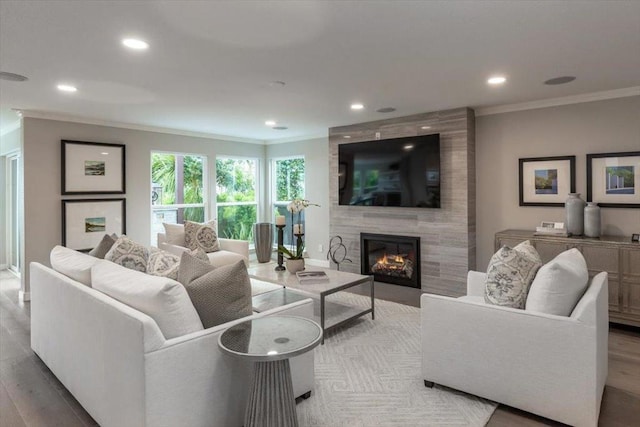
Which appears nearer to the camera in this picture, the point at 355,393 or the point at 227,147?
the point at 355,393

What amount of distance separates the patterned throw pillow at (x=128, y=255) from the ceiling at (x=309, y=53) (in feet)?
4.64

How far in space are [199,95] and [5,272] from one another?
204 inches

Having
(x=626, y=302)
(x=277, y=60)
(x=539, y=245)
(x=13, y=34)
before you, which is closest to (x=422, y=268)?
(x=539, y=245)

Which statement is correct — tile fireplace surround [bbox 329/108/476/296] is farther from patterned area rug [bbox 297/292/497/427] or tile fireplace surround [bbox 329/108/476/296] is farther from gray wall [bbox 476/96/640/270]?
patterned area rug [bbox 297/292/497/427]


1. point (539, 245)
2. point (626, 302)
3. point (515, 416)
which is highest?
point (539, 245)

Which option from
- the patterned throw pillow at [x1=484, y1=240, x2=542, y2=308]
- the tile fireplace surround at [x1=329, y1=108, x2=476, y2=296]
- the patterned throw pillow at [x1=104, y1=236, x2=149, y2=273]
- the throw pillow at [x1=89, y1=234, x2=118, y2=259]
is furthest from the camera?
the tile fireplace surround at [x1=329, y1=108, x2=476, y2=296]

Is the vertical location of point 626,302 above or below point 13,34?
below

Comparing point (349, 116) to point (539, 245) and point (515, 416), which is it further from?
point (515, 416)

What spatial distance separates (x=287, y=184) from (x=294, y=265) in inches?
139

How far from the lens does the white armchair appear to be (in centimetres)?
202

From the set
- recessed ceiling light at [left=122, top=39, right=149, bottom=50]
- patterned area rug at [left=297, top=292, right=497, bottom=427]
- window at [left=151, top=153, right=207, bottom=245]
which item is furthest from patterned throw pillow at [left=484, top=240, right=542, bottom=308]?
window at [left=151, top=153, right=207, bottom=245]

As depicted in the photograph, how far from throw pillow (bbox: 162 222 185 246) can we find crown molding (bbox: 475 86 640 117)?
14.0 ft

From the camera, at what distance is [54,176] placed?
16.1 ft

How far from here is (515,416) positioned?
2252 mm
